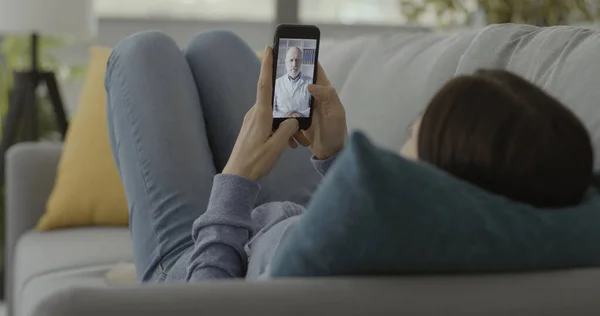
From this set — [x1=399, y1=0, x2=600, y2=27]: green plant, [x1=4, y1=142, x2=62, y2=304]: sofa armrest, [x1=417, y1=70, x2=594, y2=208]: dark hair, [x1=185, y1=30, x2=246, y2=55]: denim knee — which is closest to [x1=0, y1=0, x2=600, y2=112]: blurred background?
[x1=399, y1=0, x2=600, y2=27]: green plant

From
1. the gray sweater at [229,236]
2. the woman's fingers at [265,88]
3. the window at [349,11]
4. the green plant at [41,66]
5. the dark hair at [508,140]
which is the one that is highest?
the dark hair at [508,140]

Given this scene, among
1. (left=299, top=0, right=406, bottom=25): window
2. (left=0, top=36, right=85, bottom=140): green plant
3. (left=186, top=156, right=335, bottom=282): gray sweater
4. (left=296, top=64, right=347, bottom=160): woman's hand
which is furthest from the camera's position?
(left=299, top=0, right=406, bottom=25): window

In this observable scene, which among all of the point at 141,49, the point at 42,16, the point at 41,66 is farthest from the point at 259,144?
the point at 41,66

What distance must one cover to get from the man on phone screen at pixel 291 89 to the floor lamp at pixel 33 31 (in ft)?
6.56

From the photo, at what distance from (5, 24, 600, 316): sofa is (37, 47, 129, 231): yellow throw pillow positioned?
0.19 ft

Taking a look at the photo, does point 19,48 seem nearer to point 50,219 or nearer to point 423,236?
point 50,219

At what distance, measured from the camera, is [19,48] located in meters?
4.12

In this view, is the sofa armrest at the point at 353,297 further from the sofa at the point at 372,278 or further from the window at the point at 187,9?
the window at the point at 187,9

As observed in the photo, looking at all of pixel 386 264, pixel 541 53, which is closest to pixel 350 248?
pixel 386 264

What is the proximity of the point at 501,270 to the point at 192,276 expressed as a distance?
0.48 metres

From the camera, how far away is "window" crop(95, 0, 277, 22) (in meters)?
4.63

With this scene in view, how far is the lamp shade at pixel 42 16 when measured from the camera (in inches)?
127

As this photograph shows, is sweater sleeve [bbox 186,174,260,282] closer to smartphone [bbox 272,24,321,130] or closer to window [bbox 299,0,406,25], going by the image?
smartphone [bbox 272,24,321,130]

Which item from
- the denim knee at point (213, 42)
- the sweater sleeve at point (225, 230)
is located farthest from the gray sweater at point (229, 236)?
the denim knee at point (213, 42)
